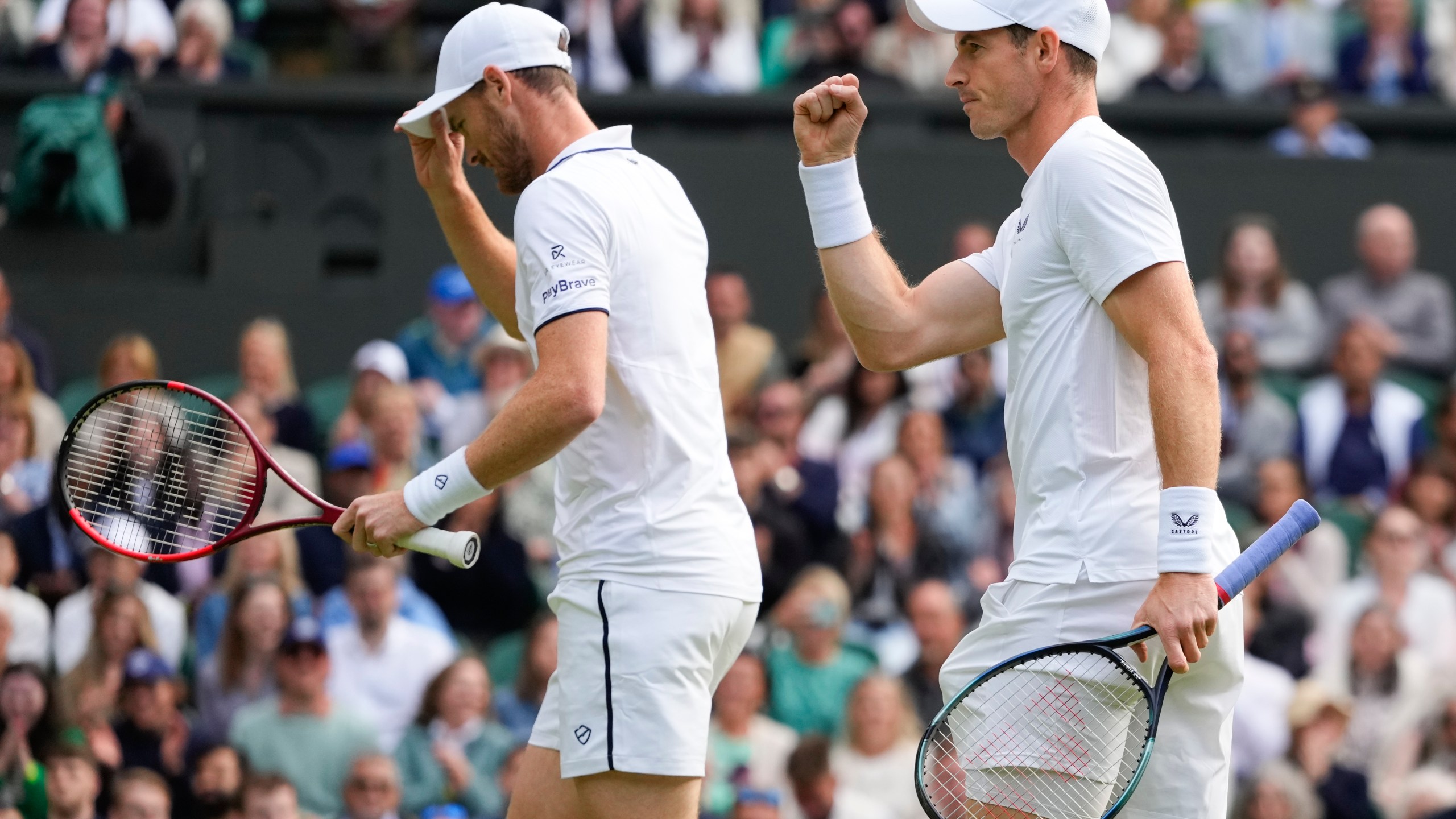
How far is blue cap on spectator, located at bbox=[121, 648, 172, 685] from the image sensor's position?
7363 mm

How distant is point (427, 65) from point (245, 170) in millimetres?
1191

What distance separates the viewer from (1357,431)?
9.50m

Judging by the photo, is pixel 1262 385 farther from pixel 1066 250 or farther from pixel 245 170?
pixel 1066 250

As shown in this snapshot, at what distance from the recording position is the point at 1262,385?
31.8 feet

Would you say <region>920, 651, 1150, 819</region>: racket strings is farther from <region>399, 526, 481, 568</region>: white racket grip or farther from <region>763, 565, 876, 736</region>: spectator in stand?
<region>763, 565, 876, 736</region>: spectator in stand

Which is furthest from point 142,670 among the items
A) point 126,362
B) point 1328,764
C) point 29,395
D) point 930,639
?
point 1328,764

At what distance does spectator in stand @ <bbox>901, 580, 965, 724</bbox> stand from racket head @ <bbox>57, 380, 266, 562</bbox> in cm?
338

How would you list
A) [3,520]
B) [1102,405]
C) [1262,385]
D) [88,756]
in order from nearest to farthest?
1. [1102,405]
2. [88,756]
3. [3,520]
4. [1262,385]

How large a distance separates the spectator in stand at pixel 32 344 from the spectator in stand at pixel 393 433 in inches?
66.9

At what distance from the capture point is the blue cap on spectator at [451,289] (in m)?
9.27

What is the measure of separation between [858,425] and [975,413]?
22.5 inches

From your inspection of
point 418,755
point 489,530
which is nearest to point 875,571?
point 489,530

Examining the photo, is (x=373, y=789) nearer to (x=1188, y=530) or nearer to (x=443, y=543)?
(x=443, y=543)

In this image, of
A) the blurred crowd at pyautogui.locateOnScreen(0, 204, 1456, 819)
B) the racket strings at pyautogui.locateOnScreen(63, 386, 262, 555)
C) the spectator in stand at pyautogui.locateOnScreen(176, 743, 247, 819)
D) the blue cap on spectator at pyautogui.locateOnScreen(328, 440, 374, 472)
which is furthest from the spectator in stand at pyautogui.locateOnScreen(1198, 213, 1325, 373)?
the racket strings at pyautogui.locateOnScreen(63, 386, 262, 555)
